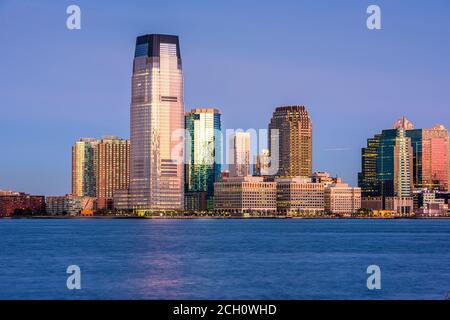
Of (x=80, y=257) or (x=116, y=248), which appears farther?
(x=116, y=248)

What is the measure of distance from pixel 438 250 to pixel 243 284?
37.6 metres

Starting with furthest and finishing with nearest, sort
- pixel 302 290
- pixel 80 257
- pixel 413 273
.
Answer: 1. pixel 80 257
2. pixel 413 273
3. pixel 302 290

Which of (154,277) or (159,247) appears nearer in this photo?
(154,277)

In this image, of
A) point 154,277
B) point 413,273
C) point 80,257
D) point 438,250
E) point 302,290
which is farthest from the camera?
point 438,250

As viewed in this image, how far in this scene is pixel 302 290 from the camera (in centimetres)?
4153

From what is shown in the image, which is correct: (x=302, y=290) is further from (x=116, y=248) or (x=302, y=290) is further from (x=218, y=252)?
(x=116, y=248)
